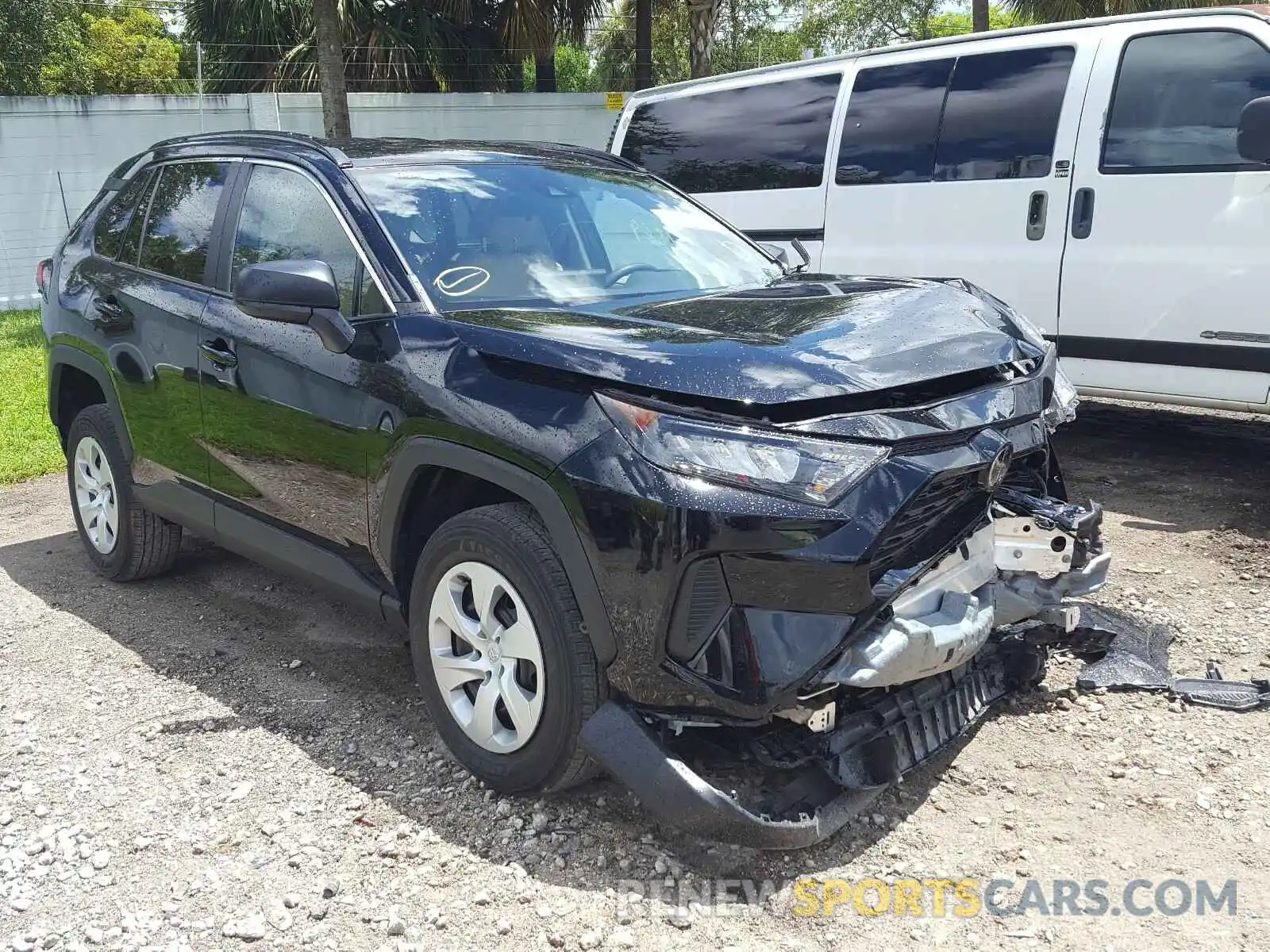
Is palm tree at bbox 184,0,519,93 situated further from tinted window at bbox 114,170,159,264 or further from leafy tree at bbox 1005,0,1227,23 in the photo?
tinted window at bbox 114,170,159,264

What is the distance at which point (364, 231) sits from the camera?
11.3 ft

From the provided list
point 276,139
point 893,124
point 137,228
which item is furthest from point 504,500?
point 893,124

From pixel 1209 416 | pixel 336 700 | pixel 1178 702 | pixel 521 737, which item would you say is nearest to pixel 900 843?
pixel 521 737

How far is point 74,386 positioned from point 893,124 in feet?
14.2

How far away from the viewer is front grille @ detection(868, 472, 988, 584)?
2.56 metres

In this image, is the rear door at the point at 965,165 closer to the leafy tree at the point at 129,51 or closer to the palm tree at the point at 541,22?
the palm tree at the point at 541,22

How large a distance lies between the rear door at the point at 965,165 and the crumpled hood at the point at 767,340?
2.39 meters

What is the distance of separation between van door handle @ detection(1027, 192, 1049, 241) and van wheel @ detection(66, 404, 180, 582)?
4.28 m

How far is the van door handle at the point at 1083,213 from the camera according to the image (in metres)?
5.45

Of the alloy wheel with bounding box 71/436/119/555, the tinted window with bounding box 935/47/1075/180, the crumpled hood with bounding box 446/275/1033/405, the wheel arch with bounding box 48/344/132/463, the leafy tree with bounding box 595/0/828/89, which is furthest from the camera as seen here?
the leafy tree with bounding box 595/0/828/89

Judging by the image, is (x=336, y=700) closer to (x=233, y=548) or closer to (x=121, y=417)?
(x=233, y=548)

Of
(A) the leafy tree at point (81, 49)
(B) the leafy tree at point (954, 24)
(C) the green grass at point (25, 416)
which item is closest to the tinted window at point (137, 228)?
(C) the green grass at point (25, 416)

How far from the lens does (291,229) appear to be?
3771mm

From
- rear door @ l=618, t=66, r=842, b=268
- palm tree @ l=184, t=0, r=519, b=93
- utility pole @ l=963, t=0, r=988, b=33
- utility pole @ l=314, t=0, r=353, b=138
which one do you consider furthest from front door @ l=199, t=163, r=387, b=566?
palm tree @ l=184, t=0, r=519, b=93
